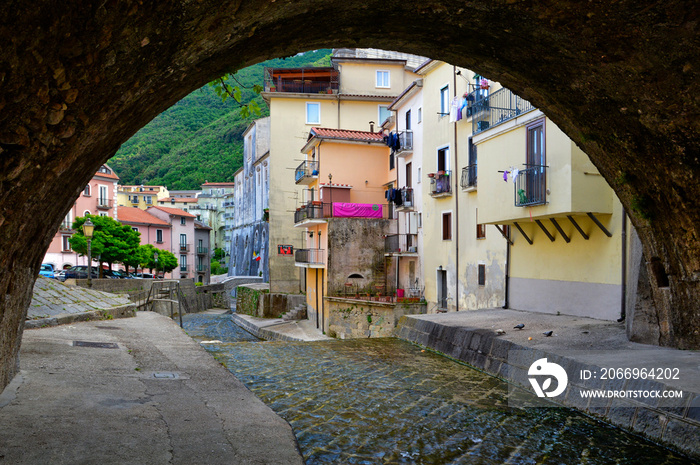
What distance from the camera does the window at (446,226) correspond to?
2497cm

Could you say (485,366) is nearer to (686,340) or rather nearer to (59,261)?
(686,340)

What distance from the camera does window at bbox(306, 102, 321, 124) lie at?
42.8 metres

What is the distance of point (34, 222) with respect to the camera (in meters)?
4.06

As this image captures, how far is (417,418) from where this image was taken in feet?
22.8

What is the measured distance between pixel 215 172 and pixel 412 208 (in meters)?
81.9

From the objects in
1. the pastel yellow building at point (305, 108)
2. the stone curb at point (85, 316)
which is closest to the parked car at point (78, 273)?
the pastel yellow building at point (305, 108)

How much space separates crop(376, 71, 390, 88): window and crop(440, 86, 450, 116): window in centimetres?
1664

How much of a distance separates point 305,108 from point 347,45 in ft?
125

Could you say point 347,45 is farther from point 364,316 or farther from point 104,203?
point 104,203

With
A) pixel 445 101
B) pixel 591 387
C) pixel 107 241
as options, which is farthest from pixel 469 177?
pixel 107 241

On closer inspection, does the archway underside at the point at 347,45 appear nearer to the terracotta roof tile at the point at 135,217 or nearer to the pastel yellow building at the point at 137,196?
the terracotta roof tile at the point at 135,217

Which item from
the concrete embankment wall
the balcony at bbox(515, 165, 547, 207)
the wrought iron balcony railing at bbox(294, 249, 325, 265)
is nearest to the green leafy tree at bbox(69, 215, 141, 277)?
the wrought iron balcony railing at bbox(294, 249, 325, 265)

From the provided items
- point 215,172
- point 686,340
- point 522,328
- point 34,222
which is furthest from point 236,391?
point 215,172

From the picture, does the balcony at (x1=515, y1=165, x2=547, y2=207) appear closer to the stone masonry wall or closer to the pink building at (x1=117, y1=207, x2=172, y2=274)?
the stone masonry wall
